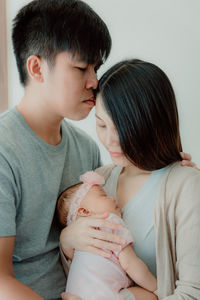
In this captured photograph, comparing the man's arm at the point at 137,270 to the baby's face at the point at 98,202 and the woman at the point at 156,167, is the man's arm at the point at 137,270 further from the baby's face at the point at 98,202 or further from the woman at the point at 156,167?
the baby's face at the point at 98,202

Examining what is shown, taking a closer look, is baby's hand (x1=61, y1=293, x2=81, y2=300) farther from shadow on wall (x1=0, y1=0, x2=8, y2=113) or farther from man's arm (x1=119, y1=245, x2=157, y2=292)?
shadow on wall (x1=0, y1=0, x2=8, y2=113)

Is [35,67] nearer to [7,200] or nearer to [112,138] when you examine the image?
[112,138]

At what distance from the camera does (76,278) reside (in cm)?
125

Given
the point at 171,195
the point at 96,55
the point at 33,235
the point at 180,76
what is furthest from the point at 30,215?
the point at 180,76

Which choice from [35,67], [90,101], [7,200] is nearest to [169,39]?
[90,101]

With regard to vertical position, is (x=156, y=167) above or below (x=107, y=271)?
above

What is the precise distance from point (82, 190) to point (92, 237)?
0.71 ft

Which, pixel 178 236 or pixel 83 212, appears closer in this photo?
pixel 178 236

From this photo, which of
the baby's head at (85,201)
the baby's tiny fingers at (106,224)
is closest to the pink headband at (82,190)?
the baby's head at (85,201)

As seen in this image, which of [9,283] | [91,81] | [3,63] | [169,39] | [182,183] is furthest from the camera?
[3,63]

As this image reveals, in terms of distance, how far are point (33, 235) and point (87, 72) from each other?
665mm

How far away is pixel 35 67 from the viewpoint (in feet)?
4.45

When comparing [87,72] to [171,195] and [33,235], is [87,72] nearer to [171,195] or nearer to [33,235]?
[171,195]

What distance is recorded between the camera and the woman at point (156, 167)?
3.88 ft
